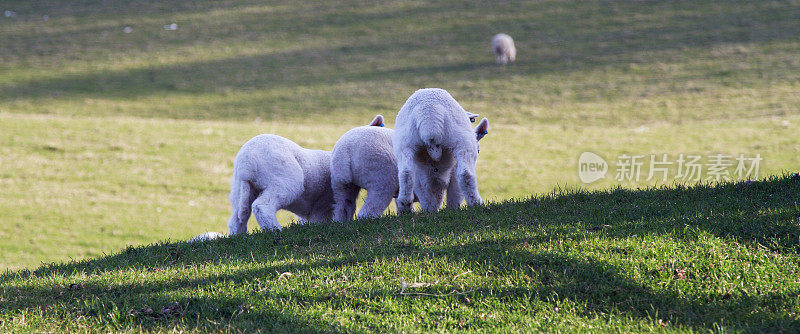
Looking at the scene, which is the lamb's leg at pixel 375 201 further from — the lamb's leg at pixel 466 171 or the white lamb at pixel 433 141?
the lamb's leg at pixel 466 171

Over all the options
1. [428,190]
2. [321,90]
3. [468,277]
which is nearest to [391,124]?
[321,90]

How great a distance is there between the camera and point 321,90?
3350 centimetres

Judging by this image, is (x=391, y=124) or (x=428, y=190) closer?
(x=428, y=190)

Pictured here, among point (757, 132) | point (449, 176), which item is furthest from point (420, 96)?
point (757, 132)

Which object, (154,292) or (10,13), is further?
(10,13)

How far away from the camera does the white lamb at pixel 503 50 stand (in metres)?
36.7

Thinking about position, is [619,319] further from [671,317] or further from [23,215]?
[23,215]

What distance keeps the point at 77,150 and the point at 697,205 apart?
21.0 meters

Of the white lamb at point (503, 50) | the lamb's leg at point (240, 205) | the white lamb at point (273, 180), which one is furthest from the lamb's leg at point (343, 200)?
the white lamb at point (503, 50)

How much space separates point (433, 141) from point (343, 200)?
1806 mm

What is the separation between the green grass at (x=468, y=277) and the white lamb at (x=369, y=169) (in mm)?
976

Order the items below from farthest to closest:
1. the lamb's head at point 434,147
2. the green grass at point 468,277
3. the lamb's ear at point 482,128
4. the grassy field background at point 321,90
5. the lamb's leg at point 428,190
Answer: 1. the grassy field background at point 321,90
2. the lamb's ear at point 482,128
3. the lamb's leg at point 428,190
4. the lamb's head at point 434,147
5. the green grass at point 468,277

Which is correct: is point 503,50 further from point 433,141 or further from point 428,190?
point 433,141

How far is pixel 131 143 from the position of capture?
23.9 m
